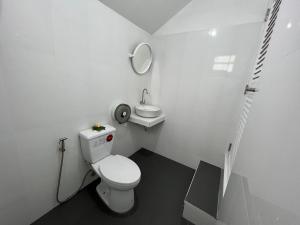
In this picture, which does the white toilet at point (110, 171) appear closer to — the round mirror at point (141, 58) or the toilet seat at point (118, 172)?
the toilet seat at point (118, 172)

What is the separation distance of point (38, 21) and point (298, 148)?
4.53 feet

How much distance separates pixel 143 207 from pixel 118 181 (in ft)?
A: 1.60

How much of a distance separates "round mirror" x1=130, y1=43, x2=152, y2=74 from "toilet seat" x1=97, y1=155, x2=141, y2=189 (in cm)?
114

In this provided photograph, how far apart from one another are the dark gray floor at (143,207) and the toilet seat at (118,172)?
38cm

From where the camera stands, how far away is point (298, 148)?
260mm

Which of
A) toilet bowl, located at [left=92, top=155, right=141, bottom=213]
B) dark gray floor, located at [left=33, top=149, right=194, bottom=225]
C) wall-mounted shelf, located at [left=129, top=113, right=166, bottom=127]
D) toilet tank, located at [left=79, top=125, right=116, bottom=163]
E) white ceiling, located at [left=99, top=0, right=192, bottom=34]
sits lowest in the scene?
dark gray floor, located at [left=33, top=149, right=194, bottom=225]

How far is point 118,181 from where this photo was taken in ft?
3.63

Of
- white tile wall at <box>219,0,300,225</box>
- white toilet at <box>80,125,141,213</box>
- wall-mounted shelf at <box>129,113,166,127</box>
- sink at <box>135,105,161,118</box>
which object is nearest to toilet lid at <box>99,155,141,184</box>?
white toilet at <box>80,125,141,213</box>

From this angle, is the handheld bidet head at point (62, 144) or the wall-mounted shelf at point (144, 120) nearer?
the handheld bidet head at point (62, 144)

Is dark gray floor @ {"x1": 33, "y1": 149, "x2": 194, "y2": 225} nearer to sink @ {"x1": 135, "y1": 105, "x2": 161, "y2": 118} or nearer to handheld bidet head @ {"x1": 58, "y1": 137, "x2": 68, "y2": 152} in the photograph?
handheld bidet head @ {"x1": 58, "y1": 137, "x2": 68, "y2": 152}

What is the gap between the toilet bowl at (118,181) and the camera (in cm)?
112

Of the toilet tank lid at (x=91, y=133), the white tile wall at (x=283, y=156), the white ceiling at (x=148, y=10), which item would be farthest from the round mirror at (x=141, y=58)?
the white tile wall at (x=283, y=156)

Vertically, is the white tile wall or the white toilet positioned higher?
the white tile wall

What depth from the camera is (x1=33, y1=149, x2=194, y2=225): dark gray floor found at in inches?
46.5
